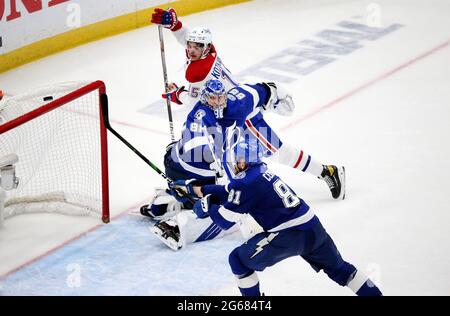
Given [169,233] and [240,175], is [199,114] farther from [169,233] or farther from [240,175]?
[240,175]

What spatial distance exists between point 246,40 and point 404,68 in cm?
143

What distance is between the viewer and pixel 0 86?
7203mm

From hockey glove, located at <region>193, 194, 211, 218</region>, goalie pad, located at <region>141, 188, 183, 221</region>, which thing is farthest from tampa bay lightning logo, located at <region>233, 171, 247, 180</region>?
goalie pad, located at <region>141, 188, 183, 221</region>

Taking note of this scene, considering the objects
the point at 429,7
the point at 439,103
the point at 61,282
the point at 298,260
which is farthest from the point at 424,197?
the point at 429,7

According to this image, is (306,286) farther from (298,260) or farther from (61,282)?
(61,282)

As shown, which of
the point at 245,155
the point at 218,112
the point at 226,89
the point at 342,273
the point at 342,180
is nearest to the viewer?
the point at 245,155

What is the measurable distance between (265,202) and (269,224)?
105 mm

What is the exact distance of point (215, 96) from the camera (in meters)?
4.76

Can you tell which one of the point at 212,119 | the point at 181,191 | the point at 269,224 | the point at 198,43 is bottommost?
the point at 181,191

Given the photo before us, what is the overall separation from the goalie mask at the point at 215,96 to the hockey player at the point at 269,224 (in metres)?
0.54

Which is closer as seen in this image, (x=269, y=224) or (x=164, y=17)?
(x=269, y=224)

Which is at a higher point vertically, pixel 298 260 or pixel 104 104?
pixel 104 104

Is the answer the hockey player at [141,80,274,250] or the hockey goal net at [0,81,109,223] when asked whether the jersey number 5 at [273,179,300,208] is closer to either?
the hockey player at [141,80,274,250]

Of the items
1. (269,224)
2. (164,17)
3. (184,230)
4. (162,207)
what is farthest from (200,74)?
(269,224)
